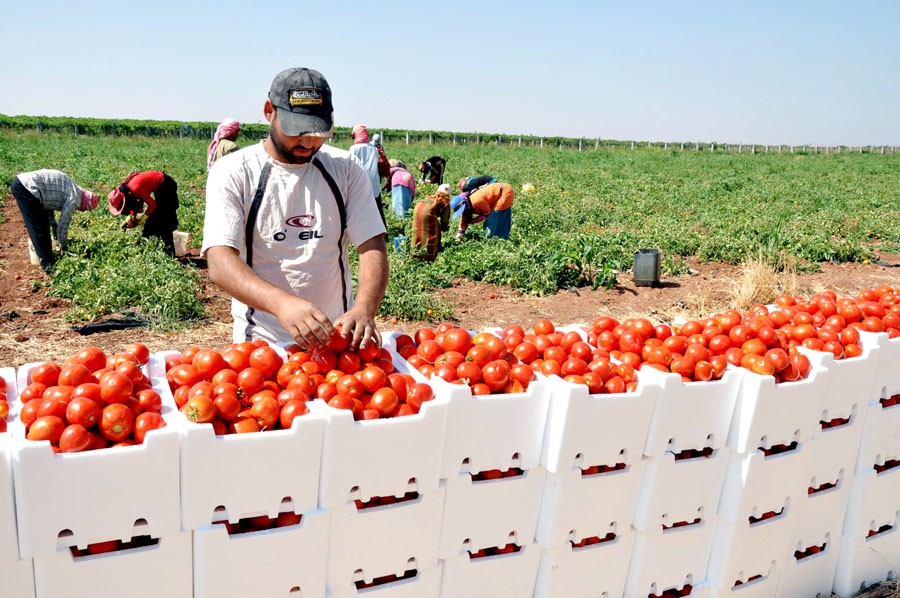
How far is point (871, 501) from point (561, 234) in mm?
9392

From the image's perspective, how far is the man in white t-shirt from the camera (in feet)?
9.25

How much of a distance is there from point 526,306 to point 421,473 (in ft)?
21.7

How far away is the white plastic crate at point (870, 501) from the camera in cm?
351

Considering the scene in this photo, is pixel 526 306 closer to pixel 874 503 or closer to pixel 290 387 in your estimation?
pixel 874 503

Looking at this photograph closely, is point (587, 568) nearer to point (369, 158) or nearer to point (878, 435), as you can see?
point (878, 435)

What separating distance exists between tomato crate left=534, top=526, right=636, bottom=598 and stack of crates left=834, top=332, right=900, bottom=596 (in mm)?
1441

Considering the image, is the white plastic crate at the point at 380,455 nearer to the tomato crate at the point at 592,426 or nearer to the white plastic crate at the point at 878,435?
the tomato crate at the point at 592,426

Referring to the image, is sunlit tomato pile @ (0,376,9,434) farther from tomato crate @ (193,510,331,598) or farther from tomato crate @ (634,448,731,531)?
tomato crate @ (634,448,731,531)

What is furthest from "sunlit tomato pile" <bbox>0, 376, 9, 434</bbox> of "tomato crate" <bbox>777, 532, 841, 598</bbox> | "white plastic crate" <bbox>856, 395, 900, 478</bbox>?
"white plastic crate" <bbox>856, 395, 900, 478</bbox>

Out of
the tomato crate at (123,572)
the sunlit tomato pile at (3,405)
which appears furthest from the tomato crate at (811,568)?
the sunlit tomato pile at (3,405)

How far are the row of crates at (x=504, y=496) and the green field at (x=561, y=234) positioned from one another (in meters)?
5.23

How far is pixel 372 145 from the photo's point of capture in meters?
11.6

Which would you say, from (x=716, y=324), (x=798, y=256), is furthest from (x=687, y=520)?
(x=798, y=256)

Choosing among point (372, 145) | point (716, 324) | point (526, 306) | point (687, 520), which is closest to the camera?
point (687, 520)
